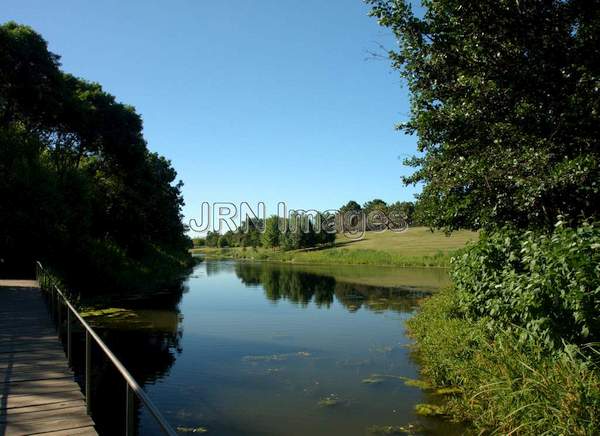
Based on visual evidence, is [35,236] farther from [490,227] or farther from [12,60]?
[490,227]

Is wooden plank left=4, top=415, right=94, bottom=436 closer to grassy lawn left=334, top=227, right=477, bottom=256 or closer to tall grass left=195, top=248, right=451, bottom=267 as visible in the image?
tall grass left=195, top=248, right=451, bottom=267

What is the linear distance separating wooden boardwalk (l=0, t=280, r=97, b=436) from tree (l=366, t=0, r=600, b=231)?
357 inches

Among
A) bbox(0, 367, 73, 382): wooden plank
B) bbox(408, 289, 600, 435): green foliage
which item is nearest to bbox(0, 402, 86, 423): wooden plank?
bbox(0, 367, 73, 382): wooden plank

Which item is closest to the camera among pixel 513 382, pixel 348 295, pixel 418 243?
pixel 513 382

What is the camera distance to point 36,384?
23.8 feet

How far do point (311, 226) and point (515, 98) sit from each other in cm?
10380

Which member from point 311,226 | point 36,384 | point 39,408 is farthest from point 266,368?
point 311,226

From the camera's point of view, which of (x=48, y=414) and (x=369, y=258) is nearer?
(x=48, y=414)

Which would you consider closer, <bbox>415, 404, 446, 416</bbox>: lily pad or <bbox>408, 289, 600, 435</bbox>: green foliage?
<bbox>408, 289, 600, 435</bbox>: green foliage

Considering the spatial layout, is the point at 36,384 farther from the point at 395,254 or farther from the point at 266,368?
the point at 395,254

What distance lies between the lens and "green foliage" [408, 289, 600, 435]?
612 centimetres

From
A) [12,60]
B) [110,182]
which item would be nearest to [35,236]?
[12,60]

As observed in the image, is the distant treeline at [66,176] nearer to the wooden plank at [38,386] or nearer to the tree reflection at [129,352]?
the tree reflection at [129,352]

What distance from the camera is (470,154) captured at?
1313 cm
